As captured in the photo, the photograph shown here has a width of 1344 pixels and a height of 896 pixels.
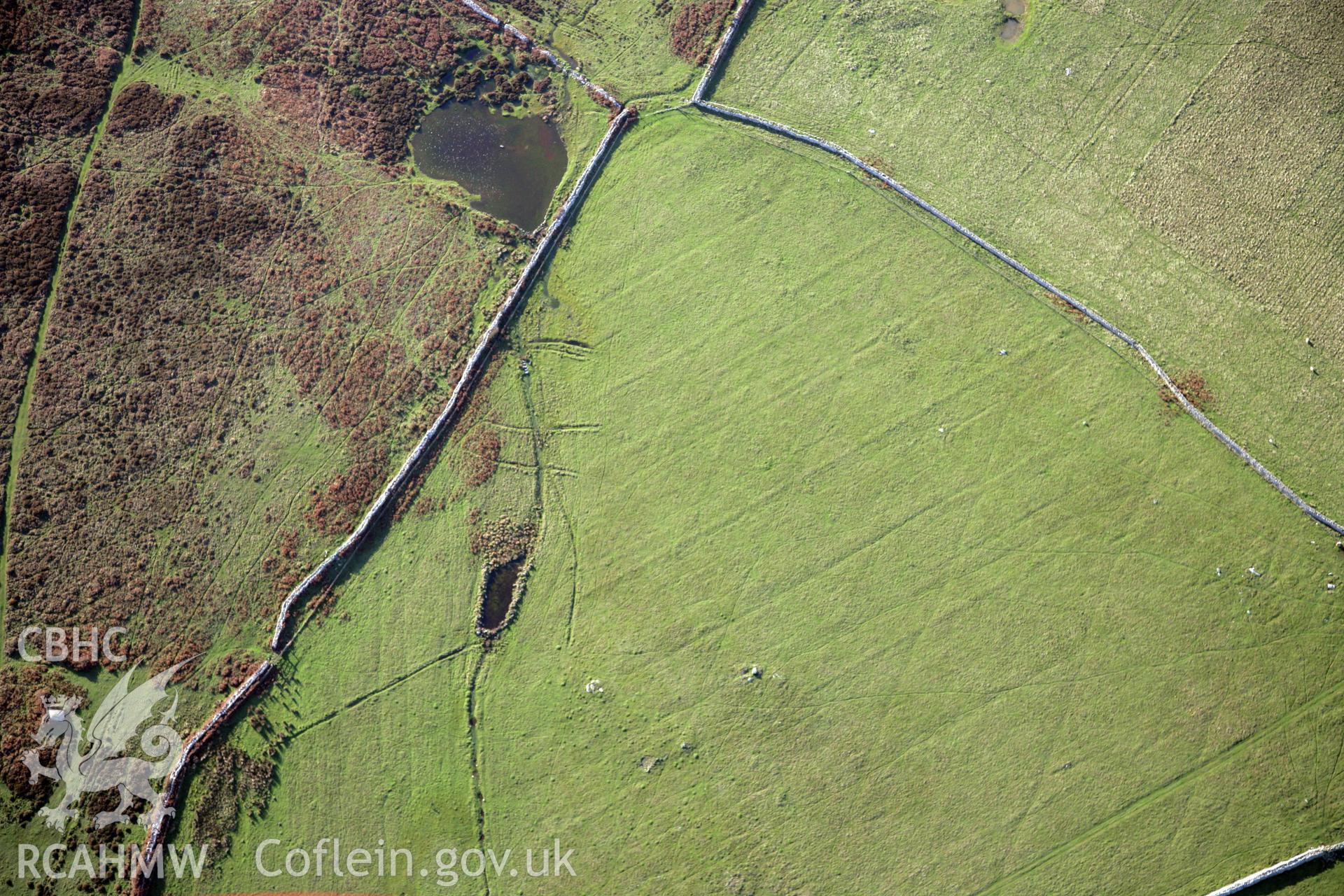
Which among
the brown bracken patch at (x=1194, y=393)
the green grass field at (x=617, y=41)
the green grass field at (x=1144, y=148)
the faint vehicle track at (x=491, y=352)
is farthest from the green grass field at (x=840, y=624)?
the green grass field at (x=617, y=41)

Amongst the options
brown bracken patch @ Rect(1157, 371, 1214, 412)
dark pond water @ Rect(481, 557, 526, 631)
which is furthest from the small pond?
dark pond water @ Rect(481, 557, 526, 631)

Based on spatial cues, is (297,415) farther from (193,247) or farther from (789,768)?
(789,768)

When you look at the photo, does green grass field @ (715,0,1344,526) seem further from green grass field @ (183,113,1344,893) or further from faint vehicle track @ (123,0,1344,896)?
green grass field @ (183,113,1344,893)

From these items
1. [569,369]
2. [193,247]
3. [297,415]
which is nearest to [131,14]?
[193,247]

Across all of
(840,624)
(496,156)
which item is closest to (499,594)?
(840,624)

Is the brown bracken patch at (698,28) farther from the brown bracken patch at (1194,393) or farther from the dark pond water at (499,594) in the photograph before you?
the brown bracken patch at (1194,393)

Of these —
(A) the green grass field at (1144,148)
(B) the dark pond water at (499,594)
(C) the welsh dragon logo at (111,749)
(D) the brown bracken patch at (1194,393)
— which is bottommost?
(C) the welsh dragon logo at (111,749)
